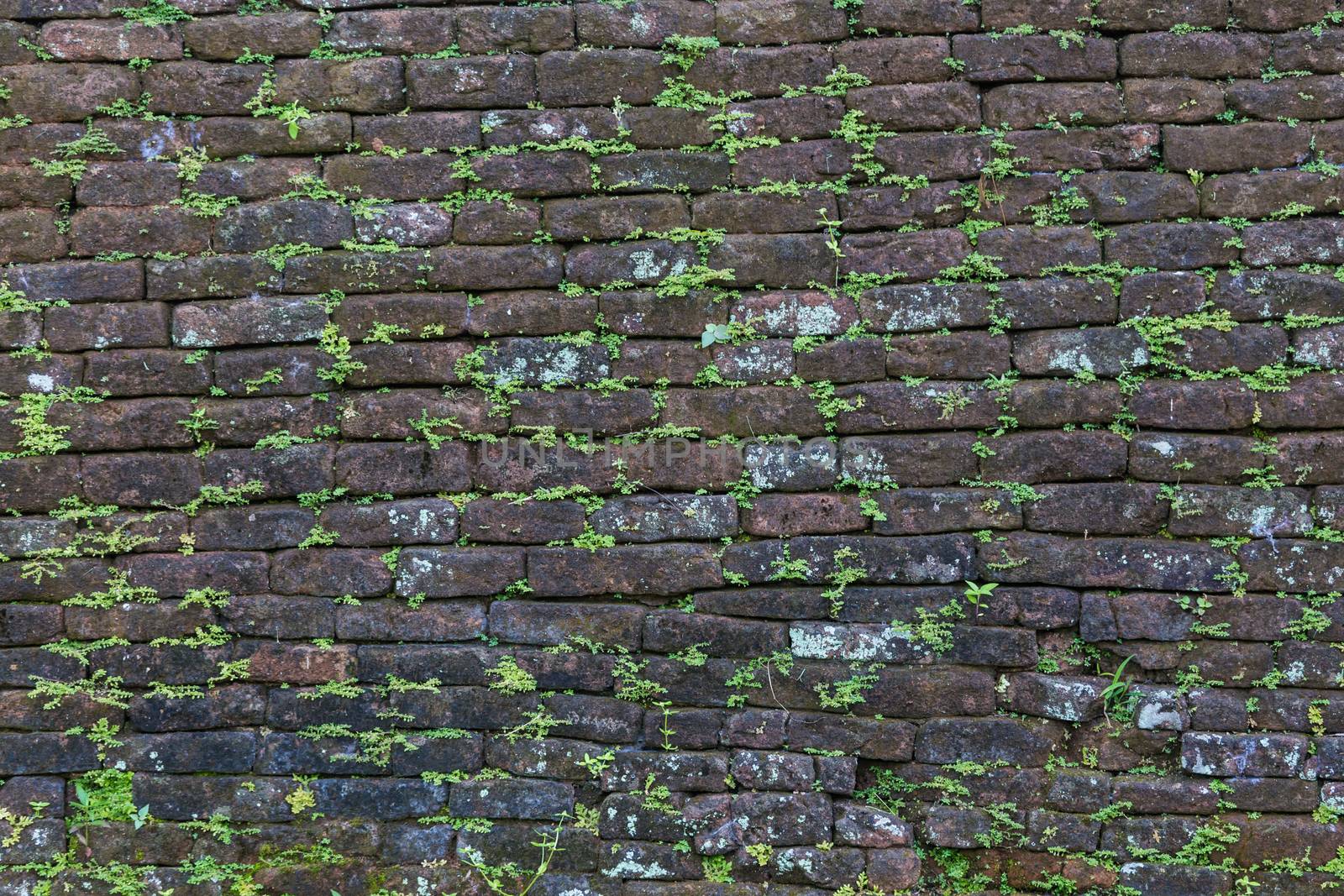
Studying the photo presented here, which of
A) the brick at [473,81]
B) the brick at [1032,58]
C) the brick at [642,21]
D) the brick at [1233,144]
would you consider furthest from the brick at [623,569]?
the brick at [1233,144]

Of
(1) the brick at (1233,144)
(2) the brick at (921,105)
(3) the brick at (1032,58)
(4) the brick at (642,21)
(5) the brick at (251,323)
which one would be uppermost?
(4) the brick at (642,21)

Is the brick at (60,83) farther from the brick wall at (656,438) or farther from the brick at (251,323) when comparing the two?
the brick at (251,323)

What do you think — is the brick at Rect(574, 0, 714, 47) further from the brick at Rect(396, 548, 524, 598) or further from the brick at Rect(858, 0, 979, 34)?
the brick at Rect(396, 548, 524, 598)

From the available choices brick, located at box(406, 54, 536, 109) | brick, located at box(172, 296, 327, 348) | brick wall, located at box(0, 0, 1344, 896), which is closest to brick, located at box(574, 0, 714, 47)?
brick wall, located at box(0, 0, 1344, 896)

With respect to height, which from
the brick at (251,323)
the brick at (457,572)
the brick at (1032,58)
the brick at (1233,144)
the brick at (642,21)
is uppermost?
the brick at (642,21)

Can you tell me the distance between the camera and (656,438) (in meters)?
2.78

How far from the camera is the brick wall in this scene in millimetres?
2711

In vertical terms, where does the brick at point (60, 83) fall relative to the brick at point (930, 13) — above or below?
below

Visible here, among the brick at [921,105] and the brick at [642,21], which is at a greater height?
the brick at [642,21]

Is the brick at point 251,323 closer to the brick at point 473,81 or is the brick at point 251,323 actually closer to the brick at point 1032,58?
the brick at point 473,81

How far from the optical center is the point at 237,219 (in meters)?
A: 2.80

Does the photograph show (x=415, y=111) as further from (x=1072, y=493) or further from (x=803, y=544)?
(x=1072, y=493)

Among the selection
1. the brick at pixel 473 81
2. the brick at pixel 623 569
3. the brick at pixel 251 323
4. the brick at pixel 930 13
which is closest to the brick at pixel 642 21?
the brick at pixel 473 81

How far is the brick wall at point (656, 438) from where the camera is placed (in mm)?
2711
